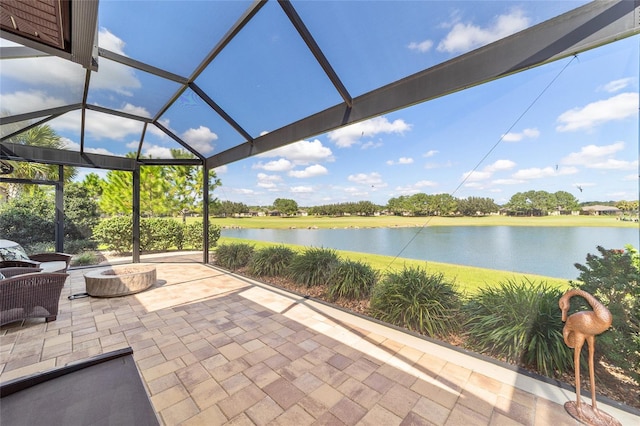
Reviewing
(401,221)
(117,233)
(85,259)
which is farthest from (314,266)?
(117,233)

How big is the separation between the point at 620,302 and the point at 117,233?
1112cm

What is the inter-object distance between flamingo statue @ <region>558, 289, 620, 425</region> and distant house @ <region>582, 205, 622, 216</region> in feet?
4.68

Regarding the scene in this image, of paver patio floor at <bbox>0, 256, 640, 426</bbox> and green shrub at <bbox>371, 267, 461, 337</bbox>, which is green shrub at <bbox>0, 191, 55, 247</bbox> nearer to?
paver patio floor at <bbox>0, 256, 640, 426</bbox>

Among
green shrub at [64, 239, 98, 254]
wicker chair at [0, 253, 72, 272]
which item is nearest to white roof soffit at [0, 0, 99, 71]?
wicker chair at [0, 253, 72, 272]

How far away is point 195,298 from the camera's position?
14.3ft

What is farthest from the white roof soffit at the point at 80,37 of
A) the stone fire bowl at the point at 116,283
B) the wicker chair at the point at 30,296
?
the stone fire bowl at the point at 116,283

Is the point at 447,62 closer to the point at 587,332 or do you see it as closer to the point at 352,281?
the point at 587,332

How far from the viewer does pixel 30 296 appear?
3148 mm

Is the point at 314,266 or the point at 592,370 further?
the point at 314,266

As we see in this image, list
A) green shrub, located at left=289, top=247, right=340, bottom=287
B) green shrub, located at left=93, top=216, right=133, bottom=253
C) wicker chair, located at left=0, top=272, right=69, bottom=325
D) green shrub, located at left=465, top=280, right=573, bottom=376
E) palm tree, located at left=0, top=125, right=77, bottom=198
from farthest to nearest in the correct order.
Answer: green shrub, located at left=93, top=216, right=133, bottom=253 < palm tree, located at left=0, top=125, right=77, bottom=198 < green shrub, located at left=289, top=247, right=340, bottom=287 < wicker chair, located at left=0, top=272, right=69, bottom=325 < green shrub, located at left=465, top=280, right=573, bottom=376

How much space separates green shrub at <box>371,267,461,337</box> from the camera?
299cm

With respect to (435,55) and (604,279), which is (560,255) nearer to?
(604,279)

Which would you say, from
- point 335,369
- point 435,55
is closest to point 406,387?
point 335,369

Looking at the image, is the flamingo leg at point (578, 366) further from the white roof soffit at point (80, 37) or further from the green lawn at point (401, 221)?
the white roof soffit at point (80, 37)
